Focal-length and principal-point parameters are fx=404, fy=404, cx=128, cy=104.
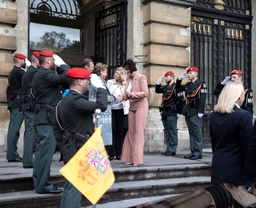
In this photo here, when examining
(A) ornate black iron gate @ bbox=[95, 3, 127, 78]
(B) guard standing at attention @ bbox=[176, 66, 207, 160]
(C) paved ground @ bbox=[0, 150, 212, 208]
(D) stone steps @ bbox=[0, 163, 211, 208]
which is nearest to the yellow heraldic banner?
(C) paved ground @ bbox=[0, 150, 212, 208]

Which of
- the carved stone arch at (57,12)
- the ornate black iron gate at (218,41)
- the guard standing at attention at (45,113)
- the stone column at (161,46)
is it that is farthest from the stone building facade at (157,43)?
the guard standing at attention at (45,113)

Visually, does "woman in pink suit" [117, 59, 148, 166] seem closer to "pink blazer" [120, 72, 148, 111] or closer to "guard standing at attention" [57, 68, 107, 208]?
"pink blazer" [120, 72, 148, 111]

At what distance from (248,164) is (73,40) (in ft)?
30.8

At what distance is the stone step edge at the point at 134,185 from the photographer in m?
4.94

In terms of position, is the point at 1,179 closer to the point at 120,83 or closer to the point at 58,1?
the point at 120,83

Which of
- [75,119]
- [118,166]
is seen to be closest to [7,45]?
[118,166]

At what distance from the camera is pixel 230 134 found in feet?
12.7

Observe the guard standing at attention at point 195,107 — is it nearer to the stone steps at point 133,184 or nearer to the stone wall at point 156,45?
the stone steps at point 133,184

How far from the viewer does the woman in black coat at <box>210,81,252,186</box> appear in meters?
3.78

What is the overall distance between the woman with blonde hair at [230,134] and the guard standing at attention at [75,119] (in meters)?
1.26

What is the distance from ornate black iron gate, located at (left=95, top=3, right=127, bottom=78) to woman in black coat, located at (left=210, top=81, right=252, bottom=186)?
616cm

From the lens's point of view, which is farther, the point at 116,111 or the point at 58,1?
the point at 58,1

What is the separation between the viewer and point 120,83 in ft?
25.3

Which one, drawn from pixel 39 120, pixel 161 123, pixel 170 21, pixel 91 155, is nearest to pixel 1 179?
pixel 39 120
